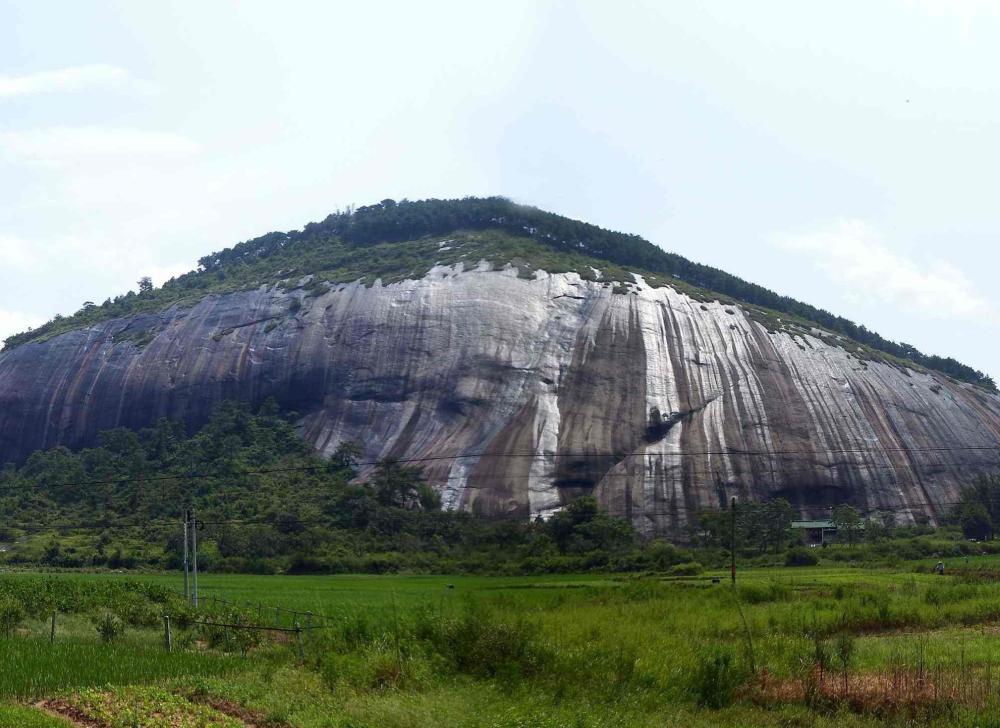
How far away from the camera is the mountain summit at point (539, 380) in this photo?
77688 millimetres

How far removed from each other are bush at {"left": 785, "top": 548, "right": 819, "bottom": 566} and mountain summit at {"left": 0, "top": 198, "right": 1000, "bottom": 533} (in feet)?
27.5

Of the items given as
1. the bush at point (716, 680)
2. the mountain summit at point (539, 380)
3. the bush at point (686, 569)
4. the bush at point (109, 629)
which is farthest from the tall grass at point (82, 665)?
the mountain summit at point (539, 380)

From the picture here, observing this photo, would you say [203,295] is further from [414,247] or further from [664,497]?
[664,497]

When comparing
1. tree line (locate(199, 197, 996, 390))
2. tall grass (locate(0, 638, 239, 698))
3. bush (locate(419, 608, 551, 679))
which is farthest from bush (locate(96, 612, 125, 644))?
tree line (locate(199, 197, 996, 390))

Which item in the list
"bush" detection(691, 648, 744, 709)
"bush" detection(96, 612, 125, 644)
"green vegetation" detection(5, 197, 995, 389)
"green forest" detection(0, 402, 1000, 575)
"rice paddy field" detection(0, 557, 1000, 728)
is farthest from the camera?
"green vegetation" detection(5, 197, 995, 389)

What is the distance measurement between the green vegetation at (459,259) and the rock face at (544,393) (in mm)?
5252

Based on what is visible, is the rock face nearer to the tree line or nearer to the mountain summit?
the mountain summit

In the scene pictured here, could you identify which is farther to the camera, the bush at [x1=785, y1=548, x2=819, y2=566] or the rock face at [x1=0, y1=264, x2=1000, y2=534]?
the rock face at [x1=0, y1=264, x2=1000, y2=534]

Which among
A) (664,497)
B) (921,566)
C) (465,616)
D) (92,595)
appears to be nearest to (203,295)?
(664,497)

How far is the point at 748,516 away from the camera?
67688 mm

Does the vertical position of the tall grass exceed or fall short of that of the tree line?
it falls short

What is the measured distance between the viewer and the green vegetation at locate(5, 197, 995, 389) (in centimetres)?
11450

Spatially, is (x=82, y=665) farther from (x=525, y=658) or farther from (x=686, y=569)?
(x=686, y=569)

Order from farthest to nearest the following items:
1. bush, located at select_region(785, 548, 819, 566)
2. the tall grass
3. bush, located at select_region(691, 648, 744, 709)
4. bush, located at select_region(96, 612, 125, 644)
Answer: bush, located at select_region(785, 548, 819, 566) < bush, located at select_region(96, 612, 125, 644) < the tall grass < bush, located at select_region(691, 648, 744, 709)
